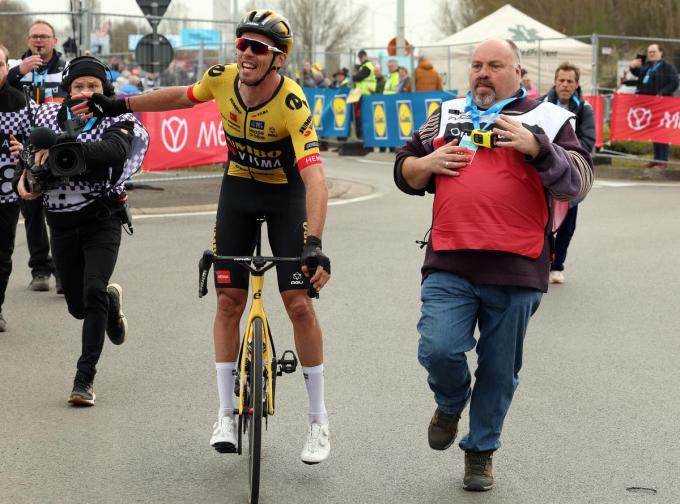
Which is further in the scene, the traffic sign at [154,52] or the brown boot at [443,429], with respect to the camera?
the traffic sign at [154,52]

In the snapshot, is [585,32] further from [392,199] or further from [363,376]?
[363,376]

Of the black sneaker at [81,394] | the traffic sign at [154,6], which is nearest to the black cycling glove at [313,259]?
the black sneaker at [81,394]

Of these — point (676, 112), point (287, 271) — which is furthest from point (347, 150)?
point (287, 271)

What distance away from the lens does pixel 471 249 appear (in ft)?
16.9

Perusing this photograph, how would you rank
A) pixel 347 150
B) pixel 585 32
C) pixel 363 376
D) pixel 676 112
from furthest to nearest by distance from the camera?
pixel 585 32
pixel 347 150
pixel 676 112
pixel 363 376

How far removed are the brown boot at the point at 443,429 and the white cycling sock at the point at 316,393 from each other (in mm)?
525

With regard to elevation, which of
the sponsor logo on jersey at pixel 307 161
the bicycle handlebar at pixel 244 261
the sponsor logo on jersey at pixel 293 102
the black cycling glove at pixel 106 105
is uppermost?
the sponsor logo on jersey at pixel 293 102

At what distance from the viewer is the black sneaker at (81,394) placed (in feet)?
22.1

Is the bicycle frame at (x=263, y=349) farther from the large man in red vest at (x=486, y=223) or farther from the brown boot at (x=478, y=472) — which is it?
the brown boot at (x=478, y=472)

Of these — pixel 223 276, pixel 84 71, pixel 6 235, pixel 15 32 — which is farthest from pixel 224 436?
pixel 15 32

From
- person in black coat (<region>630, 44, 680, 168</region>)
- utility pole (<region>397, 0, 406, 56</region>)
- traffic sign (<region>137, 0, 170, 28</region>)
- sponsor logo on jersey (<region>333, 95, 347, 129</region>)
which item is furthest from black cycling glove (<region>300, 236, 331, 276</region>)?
utility pole (<region>397, 0, 406, 56</region>)

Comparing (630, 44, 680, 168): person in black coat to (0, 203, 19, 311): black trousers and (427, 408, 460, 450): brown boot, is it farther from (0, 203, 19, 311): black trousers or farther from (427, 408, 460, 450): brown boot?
(427, 408, 460, 450): brown boot

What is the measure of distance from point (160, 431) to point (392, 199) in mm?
11424

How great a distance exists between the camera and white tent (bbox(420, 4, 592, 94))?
1126 inches
